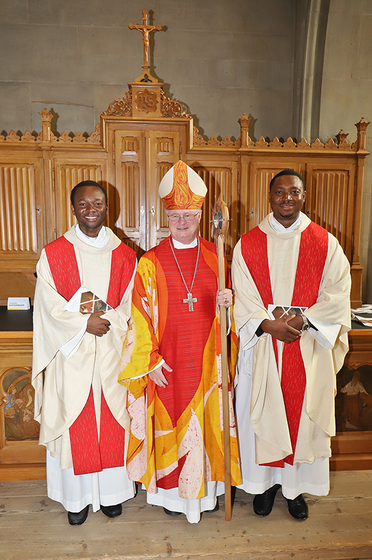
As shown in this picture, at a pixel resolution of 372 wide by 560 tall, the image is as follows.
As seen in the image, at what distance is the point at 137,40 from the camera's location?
5.27 meters

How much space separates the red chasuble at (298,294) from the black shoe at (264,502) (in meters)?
0.29

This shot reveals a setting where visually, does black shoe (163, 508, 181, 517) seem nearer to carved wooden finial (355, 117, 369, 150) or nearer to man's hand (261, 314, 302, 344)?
man's hand (261, 314, 302, 344)

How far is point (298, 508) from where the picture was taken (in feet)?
8.86

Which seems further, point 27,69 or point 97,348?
point 27,69

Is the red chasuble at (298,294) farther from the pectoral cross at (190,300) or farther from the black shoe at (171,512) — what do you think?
the black shoe at (171,512)

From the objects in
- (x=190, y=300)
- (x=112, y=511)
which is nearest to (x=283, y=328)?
(x=190, y=300)

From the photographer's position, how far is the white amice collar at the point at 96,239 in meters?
2.60

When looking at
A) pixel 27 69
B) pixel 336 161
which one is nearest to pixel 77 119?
pixel 27 69

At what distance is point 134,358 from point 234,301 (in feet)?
2.27

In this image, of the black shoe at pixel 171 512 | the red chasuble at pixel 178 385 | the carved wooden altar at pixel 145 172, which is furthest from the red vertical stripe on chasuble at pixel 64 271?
the carved wooden altar at pixel 145 172

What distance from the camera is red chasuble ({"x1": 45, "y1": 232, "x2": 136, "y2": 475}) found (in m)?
2.55

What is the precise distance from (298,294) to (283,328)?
260 millimetres

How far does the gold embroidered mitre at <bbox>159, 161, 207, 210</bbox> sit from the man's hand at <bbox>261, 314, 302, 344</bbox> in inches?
31.8

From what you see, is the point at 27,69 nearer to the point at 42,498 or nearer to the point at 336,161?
the point at 336,161
